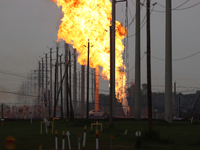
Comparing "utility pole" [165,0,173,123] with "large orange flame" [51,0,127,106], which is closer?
"utility pole" [165,0,173,123]

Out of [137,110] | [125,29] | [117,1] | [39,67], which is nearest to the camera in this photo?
[137,110]

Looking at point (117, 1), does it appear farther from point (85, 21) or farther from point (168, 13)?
A: point (168, 13)

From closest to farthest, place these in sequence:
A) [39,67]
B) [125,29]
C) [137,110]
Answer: [137,110]
[125,29]
[39,67]

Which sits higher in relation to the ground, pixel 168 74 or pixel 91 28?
pixel 91 28

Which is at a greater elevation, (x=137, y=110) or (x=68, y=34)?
(x=68, y=34)

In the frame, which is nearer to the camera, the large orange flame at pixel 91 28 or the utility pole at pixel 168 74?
the utility pole at pixel 168 74

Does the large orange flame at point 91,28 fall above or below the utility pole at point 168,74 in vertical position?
above

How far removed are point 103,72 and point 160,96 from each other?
128723 millimetres

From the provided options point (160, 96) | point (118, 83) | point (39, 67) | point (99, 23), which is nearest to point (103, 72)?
point (118, 83)

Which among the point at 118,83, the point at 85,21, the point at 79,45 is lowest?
the point at 118,83

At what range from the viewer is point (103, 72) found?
61.6m

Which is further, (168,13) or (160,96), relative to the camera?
(160,96)

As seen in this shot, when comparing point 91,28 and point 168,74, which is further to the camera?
point 91,28

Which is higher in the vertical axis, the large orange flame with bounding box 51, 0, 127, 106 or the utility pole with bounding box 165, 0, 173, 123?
the large orange flame with bounding box 51, 0, 127, 106
